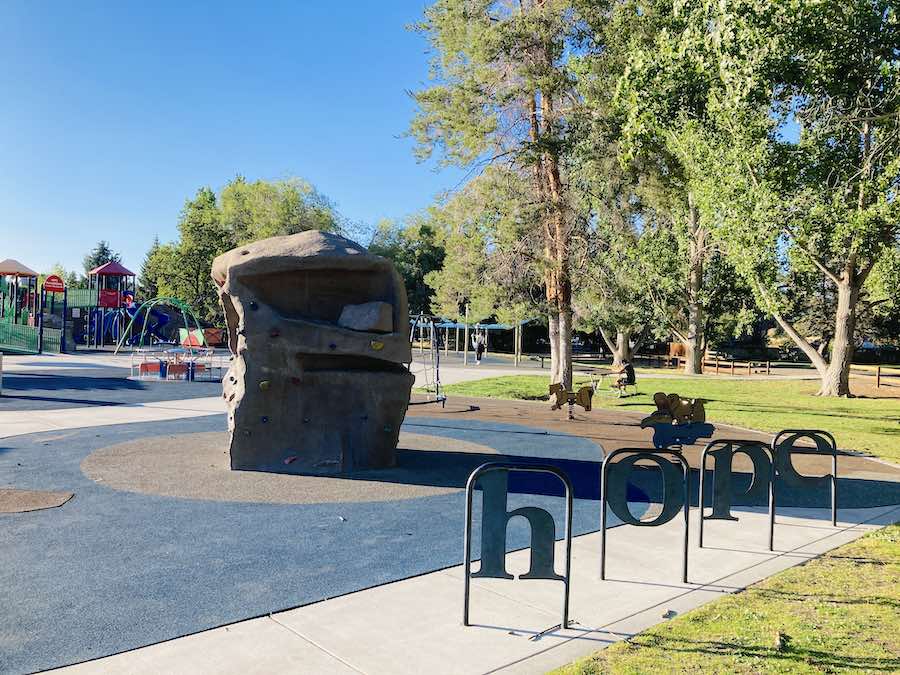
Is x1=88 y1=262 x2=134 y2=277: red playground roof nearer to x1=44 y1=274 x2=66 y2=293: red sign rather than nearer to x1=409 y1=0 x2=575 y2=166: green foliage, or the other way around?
x1=44 y1=274 x2=66 y2=293: red sign

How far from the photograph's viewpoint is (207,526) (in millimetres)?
7121

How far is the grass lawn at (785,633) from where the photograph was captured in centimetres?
424

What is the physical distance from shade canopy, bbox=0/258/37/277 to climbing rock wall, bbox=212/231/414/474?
139ft

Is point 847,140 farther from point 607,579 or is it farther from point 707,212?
point 607,579

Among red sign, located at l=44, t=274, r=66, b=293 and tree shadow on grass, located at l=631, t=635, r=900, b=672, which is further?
red sign, located at l=44, t=274, r=66, b=293

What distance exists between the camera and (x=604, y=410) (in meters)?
18.9

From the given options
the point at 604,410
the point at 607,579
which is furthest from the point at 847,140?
the point at 607,579

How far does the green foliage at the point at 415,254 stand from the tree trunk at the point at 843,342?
3732cm

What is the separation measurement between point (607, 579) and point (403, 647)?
2163mm

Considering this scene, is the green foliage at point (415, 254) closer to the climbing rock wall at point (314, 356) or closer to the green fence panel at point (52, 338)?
the green fence panel at point (52, 338)

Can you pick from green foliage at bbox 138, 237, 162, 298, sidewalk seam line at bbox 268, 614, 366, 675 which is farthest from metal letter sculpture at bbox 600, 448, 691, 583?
green foliage at bbox 138, 237, 162, 298

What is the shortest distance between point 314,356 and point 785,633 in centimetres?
700

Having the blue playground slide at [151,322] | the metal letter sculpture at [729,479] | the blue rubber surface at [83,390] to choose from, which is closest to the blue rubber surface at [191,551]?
the metal letter sculpture at [729,479]

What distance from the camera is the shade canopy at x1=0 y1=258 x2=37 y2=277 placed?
147ft
